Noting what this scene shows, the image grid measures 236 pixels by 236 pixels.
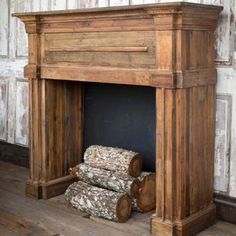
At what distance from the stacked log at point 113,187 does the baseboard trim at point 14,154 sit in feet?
4.31

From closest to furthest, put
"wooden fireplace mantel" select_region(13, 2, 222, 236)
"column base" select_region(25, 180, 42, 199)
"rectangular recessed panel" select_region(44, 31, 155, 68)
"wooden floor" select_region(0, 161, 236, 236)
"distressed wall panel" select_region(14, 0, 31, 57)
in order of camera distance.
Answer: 1. "wooden fireplace mantel" select_region(13, 2, 222, 236)
2. "rectangular recessed panel" select_region(44, 31, 155, 68)
3. "wooden floor" select_region(0, 161, 236, 236)
4. "column base" select_region(25, 180, 42, 199)
5. "distressed wall panel" select_region(14, 0, 31, 57)

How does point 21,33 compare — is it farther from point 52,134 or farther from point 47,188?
point 47,188

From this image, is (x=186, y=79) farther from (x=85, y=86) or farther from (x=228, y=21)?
(x=85, y=86)

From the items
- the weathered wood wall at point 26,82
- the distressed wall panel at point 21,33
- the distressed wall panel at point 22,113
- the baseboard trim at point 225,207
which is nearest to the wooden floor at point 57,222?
the baseboard trim at point 225,207

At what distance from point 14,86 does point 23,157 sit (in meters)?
0.75

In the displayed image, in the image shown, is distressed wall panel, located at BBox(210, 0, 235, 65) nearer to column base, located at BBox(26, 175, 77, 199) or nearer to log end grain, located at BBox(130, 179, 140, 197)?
log end grain, located at BBox(130, 179, 140, 197)

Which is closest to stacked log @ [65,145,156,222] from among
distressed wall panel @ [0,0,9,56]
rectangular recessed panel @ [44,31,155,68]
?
rectangular recessed panel @ [44,31,155,68]

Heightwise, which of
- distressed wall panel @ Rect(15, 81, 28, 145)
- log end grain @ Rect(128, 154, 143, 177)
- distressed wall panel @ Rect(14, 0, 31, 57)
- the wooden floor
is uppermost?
distressed wall panel @ Rect(14, 0, 31, 57)

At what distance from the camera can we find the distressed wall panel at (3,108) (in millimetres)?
5104

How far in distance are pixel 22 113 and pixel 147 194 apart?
1921 millimetres

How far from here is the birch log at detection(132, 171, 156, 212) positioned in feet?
11.5

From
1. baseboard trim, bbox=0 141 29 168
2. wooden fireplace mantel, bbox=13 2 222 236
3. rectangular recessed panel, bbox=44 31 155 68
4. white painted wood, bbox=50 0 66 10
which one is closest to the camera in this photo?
wooden fireplace mantel, bbox=13 2 222 236

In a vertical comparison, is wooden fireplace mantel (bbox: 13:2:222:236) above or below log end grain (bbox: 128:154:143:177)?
above

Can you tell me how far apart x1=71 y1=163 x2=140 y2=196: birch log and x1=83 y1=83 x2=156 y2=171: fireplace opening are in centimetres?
39
